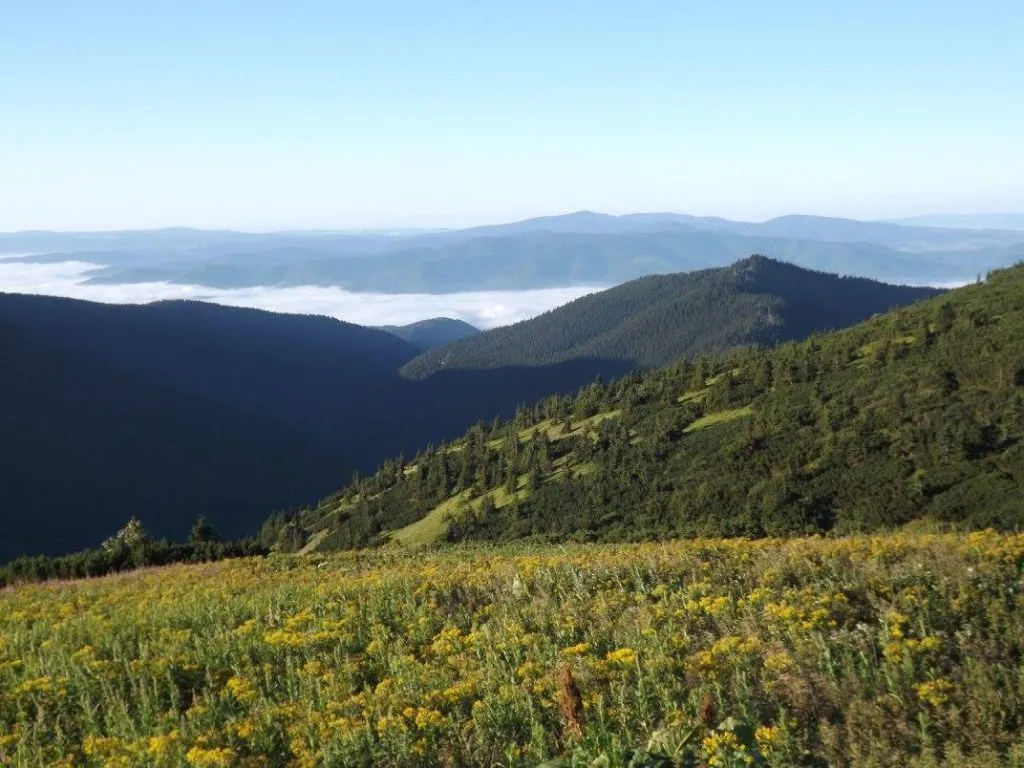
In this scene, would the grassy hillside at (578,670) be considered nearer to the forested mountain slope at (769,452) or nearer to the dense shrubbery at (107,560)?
the dense shrubbery at (107,560)

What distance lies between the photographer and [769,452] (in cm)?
7169

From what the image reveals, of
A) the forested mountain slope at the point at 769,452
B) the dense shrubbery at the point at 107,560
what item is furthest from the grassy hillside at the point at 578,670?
the forested mountain slope at the point at 769,452

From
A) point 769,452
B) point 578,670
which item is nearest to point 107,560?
point 578,670

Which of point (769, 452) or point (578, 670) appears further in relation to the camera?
point (769, 452)

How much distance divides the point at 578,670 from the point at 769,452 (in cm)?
6741

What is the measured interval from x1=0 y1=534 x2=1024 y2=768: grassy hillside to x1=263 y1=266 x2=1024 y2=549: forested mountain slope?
3094 cm

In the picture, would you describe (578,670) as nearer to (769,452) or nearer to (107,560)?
(107,560)

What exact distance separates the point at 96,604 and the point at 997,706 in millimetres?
15750

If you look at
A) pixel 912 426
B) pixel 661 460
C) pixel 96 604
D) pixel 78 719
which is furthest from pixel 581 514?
pixel 78 719

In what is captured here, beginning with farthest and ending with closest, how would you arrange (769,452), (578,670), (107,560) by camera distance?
1. (769,452)
2. (107,560)
3. (578,670)

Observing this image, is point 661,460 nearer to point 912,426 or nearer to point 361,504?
point 912,426

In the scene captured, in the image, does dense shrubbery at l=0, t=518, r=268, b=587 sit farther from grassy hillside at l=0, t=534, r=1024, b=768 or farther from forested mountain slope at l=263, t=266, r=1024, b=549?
forested mountain slope at l=263, t=266, r=1024, b=549

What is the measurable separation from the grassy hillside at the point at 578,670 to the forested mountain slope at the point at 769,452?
30.9m

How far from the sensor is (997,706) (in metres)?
7.03
